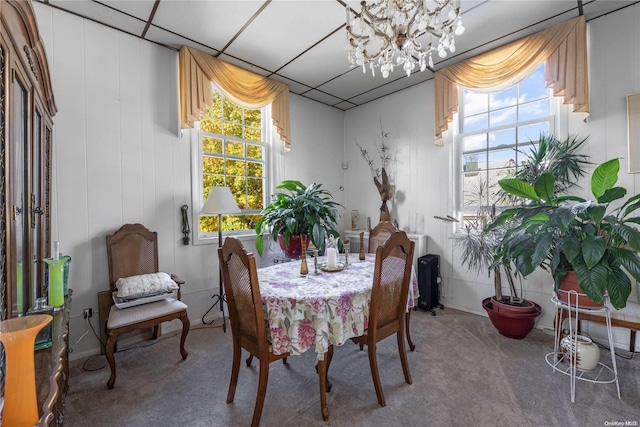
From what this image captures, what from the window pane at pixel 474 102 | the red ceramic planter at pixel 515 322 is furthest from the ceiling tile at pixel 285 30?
the red ceramic planter at pixel 515 322

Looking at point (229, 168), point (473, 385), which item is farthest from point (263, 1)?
point (473, 385)

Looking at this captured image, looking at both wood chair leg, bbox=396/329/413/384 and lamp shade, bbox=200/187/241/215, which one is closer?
wood chair leg, bbox=396/329/413/384

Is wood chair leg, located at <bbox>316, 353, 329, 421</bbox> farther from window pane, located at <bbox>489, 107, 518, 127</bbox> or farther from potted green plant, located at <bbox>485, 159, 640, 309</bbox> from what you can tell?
window pane, located at <bbox>489, 107, 518, 127</bbox>

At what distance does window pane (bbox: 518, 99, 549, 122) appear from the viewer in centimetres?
295

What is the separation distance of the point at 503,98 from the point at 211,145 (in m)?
3.45

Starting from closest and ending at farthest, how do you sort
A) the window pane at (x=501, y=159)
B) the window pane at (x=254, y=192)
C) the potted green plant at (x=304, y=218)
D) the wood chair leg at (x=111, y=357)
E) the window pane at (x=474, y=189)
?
the wood chair leg at (x=111, y=357) < the potted green plant at (x=304, y=218) < the window pane at (x=501, y=159) < the window pane at (x=474, y=189) < the window pane at (x=254, y=192)

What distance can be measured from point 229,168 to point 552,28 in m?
3.66

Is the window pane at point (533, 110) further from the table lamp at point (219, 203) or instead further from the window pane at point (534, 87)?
the table lamp at point (219, 203)

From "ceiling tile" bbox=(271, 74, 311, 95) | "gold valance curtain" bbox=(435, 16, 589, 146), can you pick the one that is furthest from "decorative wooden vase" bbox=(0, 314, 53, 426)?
"gold valance curtain" bbox=(435, 16, 589, 146)

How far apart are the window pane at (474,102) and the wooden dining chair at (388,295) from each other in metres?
2.46

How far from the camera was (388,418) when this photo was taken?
169 cm

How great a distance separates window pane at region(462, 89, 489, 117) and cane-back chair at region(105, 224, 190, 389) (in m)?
3.79

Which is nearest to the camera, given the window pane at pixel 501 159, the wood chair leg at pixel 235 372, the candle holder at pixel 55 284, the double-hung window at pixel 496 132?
the candle holder at pixel 55 284

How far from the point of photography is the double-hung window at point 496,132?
3.00 metres
